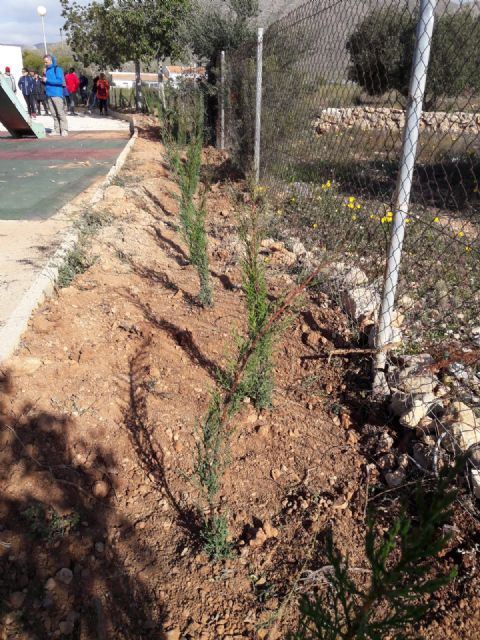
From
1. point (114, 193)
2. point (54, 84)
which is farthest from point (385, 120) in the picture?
point (54, 84)

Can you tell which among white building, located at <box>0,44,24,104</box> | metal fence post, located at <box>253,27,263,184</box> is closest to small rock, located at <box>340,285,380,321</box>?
metal fence post, located at <box>253,27,263,184</box>

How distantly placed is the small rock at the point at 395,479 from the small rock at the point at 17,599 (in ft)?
5.24

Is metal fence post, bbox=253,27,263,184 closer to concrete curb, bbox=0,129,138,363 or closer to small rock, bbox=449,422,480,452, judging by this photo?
concrete curb, bbox=0,129,138,363

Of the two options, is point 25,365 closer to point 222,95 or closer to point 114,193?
point 114,193

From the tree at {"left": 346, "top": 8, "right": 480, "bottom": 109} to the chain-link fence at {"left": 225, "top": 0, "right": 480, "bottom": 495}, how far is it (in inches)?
0.5

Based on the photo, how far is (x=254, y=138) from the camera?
704cm

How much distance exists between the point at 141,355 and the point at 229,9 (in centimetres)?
983

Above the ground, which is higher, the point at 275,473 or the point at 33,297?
the point at 33,297

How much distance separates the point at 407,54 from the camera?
3318 mm

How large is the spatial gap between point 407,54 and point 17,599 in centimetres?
358

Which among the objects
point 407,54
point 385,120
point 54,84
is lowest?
point 385,120

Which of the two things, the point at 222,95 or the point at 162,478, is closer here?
the point at 162,478

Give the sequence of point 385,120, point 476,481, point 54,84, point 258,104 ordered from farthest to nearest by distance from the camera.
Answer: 1. point 54,84
2. point 258,104
3. point 385,120
4. point 476,481

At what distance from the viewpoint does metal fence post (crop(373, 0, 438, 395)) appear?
237cm
